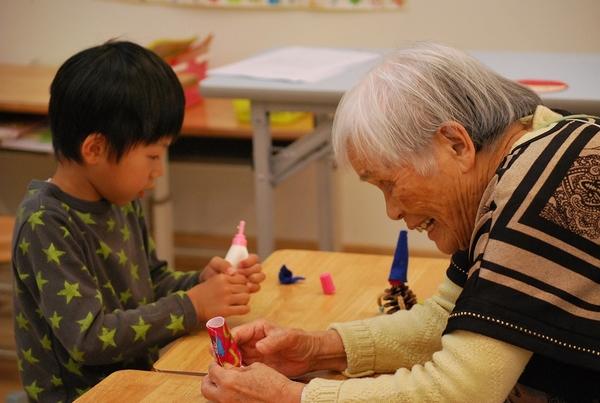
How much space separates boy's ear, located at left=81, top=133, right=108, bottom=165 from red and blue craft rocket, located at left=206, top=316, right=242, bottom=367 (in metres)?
0.56

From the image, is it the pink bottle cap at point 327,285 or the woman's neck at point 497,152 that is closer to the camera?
the woman's neck at point 497,152

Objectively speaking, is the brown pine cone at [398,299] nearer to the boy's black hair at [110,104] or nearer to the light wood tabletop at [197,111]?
the boy's black hair at [110,104]

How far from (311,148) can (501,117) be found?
1.71m

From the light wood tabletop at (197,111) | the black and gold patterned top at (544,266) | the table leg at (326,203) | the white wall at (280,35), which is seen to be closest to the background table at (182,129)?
the light wood tabletop at (197,111)

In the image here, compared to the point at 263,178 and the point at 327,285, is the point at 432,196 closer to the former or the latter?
the point at 327,285

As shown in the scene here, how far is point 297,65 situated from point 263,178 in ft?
1.23

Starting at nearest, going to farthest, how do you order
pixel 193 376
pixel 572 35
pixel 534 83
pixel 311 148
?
pixel 193 376 → pixel 534 83 → pixel 311 148 → pixel 572 35

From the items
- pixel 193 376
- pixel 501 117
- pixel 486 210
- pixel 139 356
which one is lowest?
pixel 139 356

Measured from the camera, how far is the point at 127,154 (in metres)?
1.92

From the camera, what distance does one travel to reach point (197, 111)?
159 inches

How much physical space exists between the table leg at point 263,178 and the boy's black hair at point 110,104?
0.95m

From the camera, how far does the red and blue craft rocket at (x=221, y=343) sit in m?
1.46

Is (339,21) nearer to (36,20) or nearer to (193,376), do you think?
(36,20)

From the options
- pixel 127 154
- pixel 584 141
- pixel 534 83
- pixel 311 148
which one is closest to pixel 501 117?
pixel 584 141
